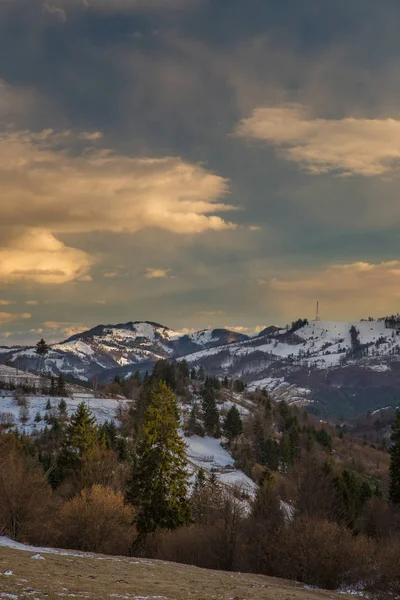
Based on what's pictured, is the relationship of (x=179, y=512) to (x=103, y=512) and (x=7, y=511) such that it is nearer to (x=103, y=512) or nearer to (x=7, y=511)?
(x=103, y=512)

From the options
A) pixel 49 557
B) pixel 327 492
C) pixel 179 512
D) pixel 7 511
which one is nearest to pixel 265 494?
pixel 327 492

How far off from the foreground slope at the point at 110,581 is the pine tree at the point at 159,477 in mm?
15840

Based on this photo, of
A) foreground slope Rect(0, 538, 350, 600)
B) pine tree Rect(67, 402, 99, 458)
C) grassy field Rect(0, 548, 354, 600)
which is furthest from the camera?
pine tree Rect(67, 402, 99, 458)

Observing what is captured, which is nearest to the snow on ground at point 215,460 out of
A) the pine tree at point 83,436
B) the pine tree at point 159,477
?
the pine tree at point 83,436

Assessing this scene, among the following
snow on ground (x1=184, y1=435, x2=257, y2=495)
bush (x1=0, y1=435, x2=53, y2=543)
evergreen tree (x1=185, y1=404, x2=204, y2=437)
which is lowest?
snow on ground (x1=184, y1=435, x2=257, y2=495)

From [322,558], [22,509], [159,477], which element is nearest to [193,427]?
[159,477]

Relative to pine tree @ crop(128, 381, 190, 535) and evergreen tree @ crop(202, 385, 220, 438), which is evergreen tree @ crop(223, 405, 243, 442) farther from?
pine tree @ crop(128, 381, 190, 535)

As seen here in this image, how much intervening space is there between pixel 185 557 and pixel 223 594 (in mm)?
23307

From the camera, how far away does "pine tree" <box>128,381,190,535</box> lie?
4981 cm

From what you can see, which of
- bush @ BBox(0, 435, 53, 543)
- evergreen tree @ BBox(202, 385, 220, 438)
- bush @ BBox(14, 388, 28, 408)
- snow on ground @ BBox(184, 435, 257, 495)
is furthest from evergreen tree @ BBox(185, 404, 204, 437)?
bush @ BBox(0, 435, 53, 543)

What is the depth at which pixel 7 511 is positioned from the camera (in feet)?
139

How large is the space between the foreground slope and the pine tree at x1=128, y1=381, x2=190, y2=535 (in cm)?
1584

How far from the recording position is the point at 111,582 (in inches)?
923

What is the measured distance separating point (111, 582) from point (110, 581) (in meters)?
0.29
